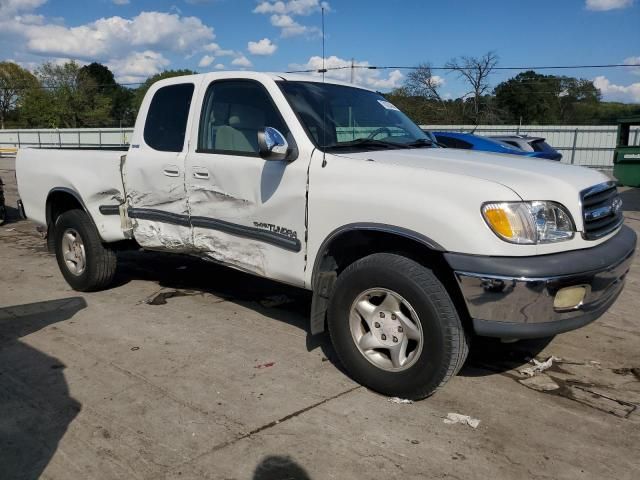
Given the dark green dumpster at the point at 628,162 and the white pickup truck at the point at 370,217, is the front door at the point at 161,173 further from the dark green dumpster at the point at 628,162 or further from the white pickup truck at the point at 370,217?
the dark green dumpster at the point at 628,162

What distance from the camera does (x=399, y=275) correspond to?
3.23 m

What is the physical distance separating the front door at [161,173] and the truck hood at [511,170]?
1651 mm

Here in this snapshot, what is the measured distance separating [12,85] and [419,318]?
83.7m

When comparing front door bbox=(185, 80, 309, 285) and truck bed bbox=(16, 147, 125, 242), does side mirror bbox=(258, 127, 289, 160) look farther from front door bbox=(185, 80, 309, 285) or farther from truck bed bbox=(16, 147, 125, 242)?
truck bed bbox=(16, 147, 125, 242)

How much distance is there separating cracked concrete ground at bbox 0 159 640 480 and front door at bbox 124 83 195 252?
2.53ft

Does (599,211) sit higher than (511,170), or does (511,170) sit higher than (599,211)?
(511,170)

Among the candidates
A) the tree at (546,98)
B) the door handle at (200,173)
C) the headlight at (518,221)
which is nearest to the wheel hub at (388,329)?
the headlight at (518,221)

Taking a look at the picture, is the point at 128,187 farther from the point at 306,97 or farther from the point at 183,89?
the point at 306,97

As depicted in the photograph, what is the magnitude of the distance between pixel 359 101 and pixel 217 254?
65.5 inches

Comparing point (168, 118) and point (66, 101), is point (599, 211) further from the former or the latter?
point (66, 101)

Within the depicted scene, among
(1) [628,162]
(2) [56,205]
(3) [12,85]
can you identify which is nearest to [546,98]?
(1) [628,162]

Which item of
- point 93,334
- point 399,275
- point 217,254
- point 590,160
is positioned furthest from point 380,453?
point 590,160

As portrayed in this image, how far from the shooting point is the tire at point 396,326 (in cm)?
313

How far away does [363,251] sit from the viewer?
3.76 metres
